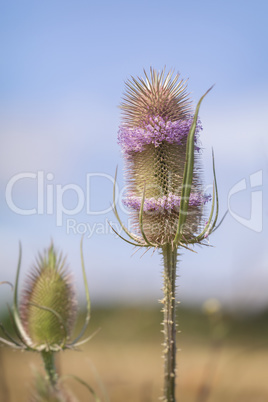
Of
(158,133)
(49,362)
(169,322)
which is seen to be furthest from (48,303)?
(158,133)

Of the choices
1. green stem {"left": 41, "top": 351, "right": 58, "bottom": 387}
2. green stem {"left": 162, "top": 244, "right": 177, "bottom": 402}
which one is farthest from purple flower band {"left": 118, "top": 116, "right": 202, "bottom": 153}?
green stem {"left": 41, "top": 351, "right": 58, "bottom": 387}

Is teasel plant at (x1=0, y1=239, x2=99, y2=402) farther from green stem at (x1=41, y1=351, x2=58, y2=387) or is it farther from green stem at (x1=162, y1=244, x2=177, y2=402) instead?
green stem at (x1=162, y1=244, x2=177, y2=402)

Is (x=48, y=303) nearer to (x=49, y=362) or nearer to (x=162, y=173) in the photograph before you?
(x=49, y=362)

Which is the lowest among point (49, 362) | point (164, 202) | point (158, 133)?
point (49, 362)

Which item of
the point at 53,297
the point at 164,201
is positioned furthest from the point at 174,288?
the point at 53,297

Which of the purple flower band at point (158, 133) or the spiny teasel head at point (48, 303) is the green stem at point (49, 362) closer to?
the spiny teasel head at point (48, 303)

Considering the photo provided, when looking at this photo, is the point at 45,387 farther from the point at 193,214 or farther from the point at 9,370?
the point at 193,214
